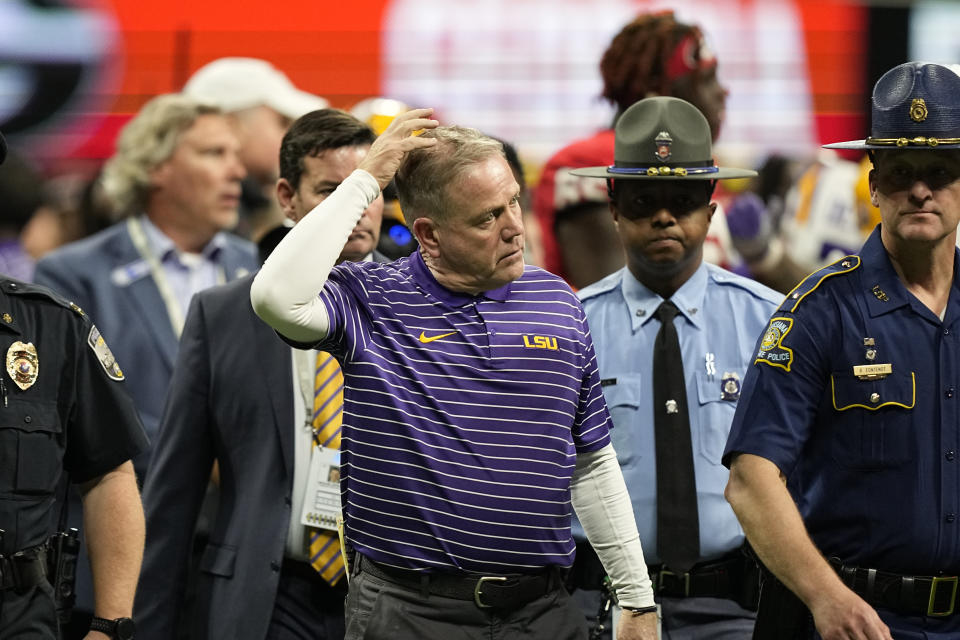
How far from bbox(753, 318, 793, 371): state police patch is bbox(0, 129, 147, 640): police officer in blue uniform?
167cm

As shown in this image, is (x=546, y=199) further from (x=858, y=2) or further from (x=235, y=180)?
(x=858, y=2)

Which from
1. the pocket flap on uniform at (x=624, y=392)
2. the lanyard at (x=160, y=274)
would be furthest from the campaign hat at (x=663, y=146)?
the lanyard at (x=160, y=274)

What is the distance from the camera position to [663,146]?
524cm

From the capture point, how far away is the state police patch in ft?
14.4

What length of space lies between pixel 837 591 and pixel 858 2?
10.5m

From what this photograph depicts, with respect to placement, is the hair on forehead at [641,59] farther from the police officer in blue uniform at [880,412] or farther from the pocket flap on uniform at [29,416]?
the pocket flap on uniform at [29,416]

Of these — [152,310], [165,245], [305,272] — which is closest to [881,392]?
[305,272]

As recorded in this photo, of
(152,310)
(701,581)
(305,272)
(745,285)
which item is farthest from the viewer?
(152,310)

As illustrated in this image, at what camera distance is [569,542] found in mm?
4176

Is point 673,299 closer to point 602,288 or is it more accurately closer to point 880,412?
point 602,288

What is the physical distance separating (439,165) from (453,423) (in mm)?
649

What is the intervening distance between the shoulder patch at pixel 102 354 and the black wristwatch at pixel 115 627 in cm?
63

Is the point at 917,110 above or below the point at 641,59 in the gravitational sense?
below

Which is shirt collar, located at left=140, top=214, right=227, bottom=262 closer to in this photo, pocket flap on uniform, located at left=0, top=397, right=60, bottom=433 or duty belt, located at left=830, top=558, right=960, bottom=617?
pocket flap on uniform, located at left=0, top=397, right=60, bottom=433
